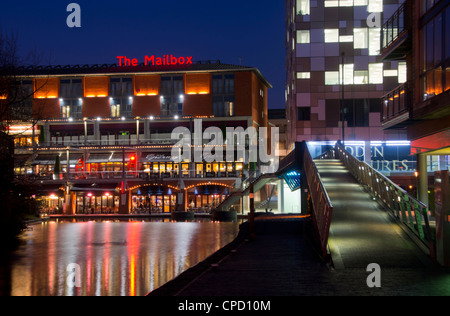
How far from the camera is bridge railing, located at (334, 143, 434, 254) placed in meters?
13.6

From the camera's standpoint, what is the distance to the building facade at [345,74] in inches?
2269

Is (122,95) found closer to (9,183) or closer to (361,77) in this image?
(361,77)

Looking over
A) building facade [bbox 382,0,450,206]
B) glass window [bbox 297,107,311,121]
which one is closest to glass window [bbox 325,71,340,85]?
glass window [bbox 297,107,311,121]

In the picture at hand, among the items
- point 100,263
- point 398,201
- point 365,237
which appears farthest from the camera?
point 100,263

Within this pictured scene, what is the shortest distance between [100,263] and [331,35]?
46.1m

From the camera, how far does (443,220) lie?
12.3m

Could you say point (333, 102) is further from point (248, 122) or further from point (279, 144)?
point (279, 144)

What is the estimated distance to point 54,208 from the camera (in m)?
64.9

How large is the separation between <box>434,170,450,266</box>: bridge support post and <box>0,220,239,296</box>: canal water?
656cm

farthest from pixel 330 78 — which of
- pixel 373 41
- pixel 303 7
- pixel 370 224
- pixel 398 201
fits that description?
pixel 370 224
